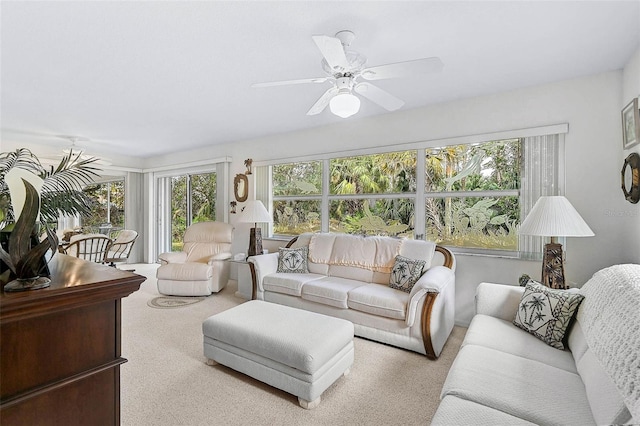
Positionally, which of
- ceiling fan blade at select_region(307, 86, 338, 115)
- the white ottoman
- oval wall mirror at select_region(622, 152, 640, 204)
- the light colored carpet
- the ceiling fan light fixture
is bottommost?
the light colored carpet

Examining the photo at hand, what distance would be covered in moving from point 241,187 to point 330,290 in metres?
2.88

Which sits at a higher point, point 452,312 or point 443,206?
point 443,206

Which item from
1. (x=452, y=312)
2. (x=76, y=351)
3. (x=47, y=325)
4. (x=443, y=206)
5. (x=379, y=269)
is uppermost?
(x=443, y=206)

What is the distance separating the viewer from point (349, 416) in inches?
70.0

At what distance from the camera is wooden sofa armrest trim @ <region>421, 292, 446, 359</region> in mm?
2420

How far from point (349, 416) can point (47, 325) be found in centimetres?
160

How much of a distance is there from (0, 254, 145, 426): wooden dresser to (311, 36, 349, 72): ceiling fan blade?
139 centimetres

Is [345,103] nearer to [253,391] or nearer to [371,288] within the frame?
[371,288]

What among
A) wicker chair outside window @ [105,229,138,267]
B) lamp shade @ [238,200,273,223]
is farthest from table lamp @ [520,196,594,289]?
wicker chair outside window @ [105,229,138,267]

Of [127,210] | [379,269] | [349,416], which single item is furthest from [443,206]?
[127,210]

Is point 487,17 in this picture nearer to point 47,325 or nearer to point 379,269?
point 379,269

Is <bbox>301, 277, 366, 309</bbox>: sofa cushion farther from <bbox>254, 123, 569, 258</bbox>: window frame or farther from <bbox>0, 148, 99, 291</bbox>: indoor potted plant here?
<bbox>0, 148, 99, 291</bbox>: indoor potted plant

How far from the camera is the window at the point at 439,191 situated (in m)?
2.91

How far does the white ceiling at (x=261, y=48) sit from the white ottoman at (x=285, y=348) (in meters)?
2.01
